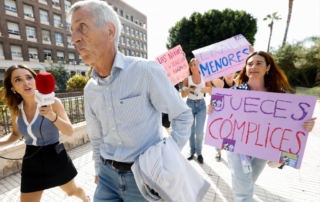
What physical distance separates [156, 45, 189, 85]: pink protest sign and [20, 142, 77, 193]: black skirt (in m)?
2.83

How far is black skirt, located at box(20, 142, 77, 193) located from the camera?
1919 mm

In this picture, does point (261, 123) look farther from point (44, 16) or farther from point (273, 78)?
point (44, 16)

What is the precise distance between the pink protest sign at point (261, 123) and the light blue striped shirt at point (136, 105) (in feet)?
3.29

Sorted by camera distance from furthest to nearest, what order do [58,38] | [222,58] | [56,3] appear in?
[58,38] < [56,3] < [222,58]

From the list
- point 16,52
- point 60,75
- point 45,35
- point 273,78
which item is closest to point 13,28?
point 16,52

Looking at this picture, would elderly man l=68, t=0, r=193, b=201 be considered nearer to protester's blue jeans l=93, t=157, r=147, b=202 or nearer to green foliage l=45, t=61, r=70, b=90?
protester's blue jeans l=93, t=157, r=147, b=202

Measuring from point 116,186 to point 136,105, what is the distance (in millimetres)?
645

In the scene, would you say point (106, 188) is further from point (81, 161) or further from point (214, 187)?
point (81, 161)

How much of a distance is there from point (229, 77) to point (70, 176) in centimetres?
307

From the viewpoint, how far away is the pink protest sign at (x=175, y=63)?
4246 millimetres

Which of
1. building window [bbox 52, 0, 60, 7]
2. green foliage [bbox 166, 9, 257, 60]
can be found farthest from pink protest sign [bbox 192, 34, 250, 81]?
building window [bbox 52, 0, 60, 7]

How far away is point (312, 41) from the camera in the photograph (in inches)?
880

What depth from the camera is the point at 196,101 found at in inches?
143

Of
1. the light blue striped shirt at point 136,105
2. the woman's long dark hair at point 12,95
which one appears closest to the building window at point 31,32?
the woman's long dark hair at point 12,95
